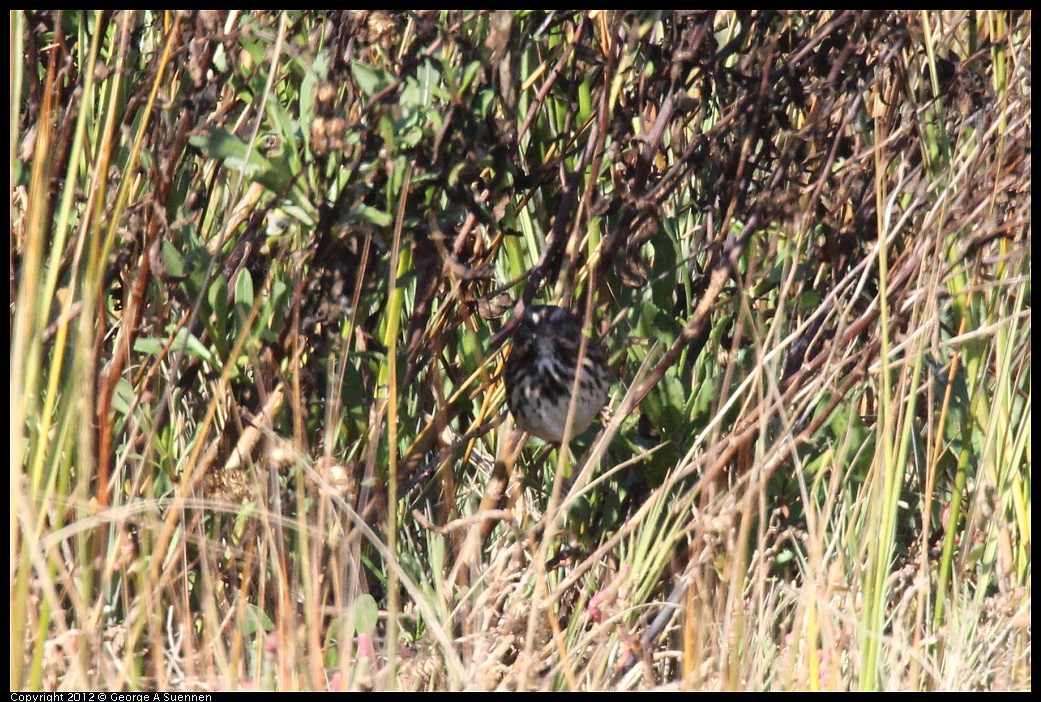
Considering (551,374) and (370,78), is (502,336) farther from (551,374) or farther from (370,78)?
(370,78)

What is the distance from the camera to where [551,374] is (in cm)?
268

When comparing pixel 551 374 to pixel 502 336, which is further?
pixel 551 374

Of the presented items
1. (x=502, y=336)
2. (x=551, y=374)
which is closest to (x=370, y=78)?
(x=502, y=336)

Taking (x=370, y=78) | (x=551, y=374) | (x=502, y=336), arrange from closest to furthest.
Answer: (x=370, y=78)
(x=502, y=336)
(x=551, y=374)

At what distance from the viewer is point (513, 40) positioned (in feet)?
6.55

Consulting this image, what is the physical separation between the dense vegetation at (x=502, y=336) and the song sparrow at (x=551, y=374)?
6 cm

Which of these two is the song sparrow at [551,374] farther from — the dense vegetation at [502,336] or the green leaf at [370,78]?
the green leaf at [370,78]

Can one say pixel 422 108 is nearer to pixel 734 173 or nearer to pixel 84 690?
pixel 734 173

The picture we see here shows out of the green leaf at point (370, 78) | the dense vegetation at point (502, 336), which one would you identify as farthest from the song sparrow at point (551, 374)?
the green leaf at point (370, 78)

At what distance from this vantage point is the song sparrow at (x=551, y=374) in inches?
97.6

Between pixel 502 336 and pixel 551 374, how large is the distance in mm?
384

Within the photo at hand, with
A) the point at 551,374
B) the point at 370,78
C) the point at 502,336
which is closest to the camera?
the point at 370,78

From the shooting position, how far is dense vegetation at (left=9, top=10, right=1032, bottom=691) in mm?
1832
